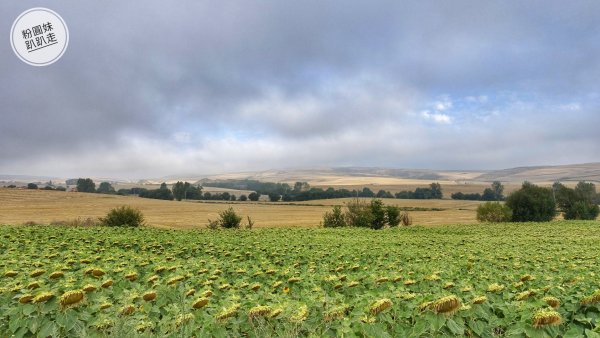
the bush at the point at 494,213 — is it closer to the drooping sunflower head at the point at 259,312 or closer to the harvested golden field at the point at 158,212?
the harvested golden field at the point at 158,212

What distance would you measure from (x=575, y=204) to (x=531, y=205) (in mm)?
11034

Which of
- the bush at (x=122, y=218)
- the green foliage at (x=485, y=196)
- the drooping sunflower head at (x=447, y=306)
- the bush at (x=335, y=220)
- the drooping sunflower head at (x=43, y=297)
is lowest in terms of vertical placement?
the green foliage at (x=485, y=196)

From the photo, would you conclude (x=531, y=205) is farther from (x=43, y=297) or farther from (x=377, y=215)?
(x=43, y=297)

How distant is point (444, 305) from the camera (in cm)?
324

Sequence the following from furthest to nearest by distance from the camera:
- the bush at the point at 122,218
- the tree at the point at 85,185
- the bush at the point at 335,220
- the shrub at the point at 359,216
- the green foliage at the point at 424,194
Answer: the tree at the point at 85,185, the green foliage at the point at 424,194, the bush at the point at 335,220, the shrub at the point at 359,216, the bush at the point at 122,218

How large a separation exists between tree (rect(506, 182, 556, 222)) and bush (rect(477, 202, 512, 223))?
1.97m

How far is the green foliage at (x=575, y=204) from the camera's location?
56.3m

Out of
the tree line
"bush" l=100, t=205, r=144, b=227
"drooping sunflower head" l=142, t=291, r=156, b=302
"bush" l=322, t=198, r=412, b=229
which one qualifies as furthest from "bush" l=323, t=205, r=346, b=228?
"drooping sunflower head" l=142, t=291, r=156, b=302

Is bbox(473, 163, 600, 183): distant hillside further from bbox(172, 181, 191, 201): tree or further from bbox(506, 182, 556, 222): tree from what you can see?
bbox(172, 181, 191, 201): tree

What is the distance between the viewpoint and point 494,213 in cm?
5041

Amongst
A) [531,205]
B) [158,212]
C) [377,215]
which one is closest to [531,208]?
[531,205]

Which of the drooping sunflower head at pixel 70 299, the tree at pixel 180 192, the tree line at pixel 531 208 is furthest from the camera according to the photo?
the tree at pixel 180 192

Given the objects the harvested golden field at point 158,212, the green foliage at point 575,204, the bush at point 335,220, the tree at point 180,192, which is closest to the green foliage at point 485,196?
the harvested golden field at point 158,212

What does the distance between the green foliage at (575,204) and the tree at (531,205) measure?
19.2 feet
